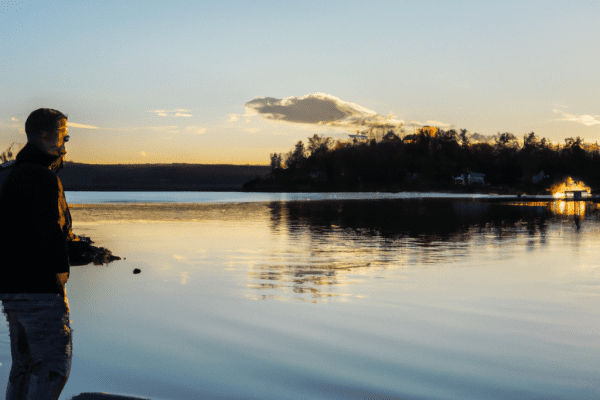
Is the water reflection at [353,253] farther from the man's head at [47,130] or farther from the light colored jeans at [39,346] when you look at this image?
the man's head at [47,130]

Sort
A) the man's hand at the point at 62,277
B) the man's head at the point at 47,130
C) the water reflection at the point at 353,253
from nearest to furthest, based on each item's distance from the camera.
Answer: the man's hand at the point at 62,277 < the man's head at the point at 47,130 < the water reflection at the point at 353,253

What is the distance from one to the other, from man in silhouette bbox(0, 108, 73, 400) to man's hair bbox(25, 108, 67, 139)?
9 centimetres

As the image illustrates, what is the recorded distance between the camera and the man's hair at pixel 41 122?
12.7ft

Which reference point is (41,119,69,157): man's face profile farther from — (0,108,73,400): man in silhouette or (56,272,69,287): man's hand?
(56,272,69,287): man's hand

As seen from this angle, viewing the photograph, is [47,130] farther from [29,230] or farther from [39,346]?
[39,346]

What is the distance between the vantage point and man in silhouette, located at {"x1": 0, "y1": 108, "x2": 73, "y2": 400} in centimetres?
364

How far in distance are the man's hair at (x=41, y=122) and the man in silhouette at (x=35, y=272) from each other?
92 mm

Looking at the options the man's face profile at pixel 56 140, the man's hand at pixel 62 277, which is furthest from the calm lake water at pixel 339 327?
the man's face profile at pixel 56 140

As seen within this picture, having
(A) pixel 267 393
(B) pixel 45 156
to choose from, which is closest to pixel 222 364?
(A) pixel 267 393

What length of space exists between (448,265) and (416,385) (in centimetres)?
1370

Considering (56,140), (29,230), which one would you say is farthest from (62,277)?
(56,140)

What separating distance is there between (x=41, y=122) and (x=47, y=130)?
2.6 inches

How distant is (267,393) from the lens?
7.05m

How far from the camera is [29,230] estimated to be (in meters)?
3.65
